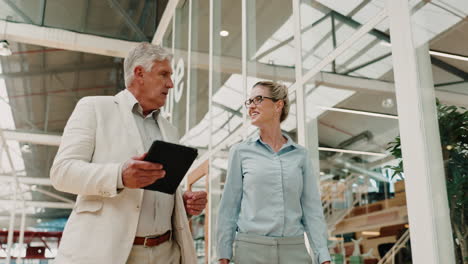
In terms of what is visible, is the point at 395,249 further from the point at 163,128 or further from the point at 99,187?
the point at 99,187

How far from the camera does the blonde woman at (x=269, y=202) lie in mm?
1872

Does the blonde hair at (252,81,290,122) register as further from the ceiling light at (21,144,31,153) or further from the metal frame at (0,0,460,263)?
the ceiling light at (21,144,31,153)

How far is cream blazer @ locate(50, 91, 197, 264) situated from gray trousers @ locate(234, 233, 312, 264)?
330 millimetres

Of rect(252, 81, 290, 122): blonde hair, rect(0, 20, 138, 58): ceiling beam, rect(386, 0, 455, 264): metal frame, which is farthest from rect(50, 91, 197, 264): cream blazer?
rect(0, 20, 138, 58): ceiling beam

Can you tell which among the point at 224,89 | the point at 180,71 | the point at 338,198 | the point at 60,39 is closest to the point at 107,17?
the point at 60,39

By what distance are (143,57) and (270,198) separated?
2.69ft

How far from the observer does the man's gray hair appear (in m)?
1.69

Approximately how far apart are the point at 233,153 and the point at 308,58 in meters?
1.23

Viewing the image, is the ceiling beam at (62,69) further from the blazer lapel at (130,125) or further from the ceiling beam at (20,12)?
the blazer lapel at (130,125)

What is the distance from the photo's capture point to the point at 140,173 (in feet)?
4.32

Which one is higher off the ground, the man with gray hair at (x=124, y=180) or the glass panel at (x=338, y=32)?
the glass panel at (x=338, y=32)

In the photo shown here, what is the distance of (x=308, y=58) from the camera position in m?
3.04

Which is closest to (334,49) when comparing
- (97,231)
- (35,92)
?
(97,231)

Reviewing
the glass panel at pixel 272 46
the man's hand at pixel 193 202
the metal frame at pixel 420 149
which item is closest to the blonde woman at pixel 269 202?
the man's hand at pixel 193 202
